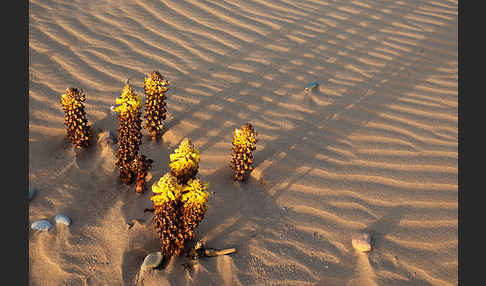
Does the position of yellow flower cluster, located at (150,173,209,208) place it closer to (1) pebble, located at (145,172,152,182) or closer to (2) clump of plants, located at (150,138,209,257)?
(2) clump of plants, located at (150,138,209,257)

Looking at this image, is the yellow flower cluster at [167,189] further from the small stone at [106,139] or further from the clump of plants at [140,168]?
the small stone at [106,139]

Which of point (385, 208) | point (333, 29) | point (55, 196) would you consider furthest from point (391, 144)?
point (55, 196)

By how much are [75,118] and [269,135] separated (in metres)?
2.37

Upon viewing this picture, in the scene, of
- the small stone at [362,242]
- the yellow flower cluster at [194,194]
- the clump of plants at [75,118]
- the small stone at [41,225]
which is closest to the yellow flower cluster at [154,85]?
the clump of plants at [75,118]

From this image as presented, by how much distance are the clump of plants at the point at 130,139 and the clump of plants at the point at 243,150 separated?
0.92 meters

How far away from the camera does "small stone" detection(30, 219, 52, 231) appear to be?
3.93 meters

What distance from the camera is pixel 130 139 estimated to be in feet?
14.2

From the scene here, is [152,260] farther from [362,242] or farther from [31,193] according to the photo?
[362,242]

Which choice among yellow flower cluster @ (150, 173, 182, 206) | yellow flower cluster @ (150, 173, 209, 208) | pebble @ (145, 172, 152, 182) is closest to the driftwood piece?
yellow flower cluster @ (150, 173, 209, 208)

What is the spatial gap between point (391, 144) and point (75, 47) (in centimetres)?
498

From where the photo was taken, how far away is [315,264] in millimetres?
3854

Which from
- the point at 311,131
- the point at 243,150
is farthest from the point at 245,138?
the point at 311,131

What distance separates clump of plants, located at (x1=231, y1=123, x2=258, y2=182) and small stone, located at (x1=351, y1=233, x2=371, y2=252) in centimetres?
135

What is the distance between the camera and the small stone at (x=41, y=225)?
3.93 meters
